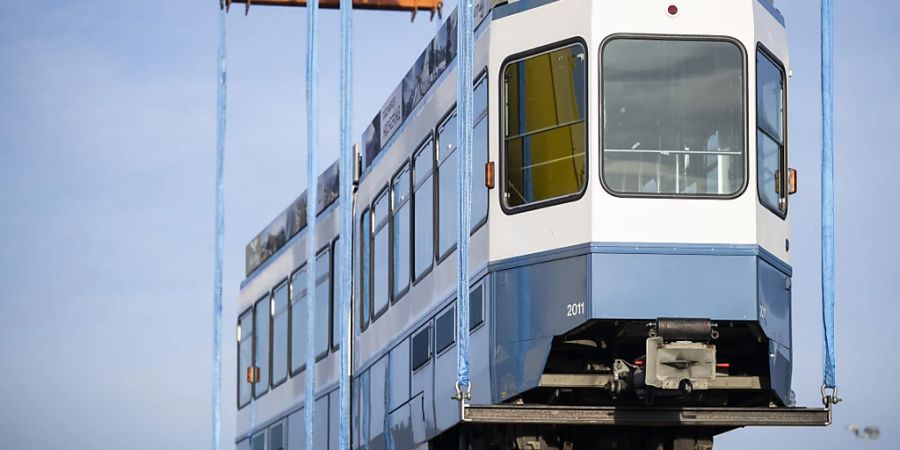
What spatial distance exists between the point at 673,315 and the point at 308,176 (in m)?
5.94

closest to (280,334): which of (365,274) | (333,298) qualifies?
(333,298)

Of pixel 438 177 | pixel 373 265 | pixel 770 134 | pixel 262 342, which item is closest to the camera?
pixel 770 134

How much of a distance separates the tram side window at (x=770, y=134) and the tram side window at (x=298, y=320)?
8.81 meters

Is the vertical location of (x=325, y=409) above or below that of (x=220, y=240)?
below

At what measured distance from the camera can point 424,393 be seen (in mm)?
16172

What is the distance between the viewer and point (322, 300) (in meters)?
21.2

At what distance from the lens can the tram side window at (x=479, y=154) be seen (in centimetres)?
1465

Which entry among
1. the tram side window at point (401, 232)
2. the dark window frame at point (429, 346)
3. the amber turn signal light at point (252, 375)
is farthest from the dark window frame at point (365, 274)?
the amber turn signal light at point (252, 375)

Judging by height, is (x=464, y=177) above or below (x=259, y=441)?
above

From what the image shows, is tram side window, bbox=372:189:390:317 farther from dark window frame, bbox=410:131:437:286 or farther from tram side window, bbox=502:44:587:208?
tram side window, bbox=502:44:587:208

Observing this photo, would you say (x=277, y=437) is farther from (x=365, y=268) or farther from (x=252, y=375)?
(x=365, y=268)

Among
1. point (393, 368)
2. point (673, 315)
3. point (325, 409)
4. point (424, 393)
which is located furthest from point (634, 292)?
point (325, 409)

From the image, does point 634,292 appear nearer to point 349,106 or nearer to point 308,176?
point 349,106

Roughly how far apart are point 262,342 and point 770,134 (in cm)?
1153
